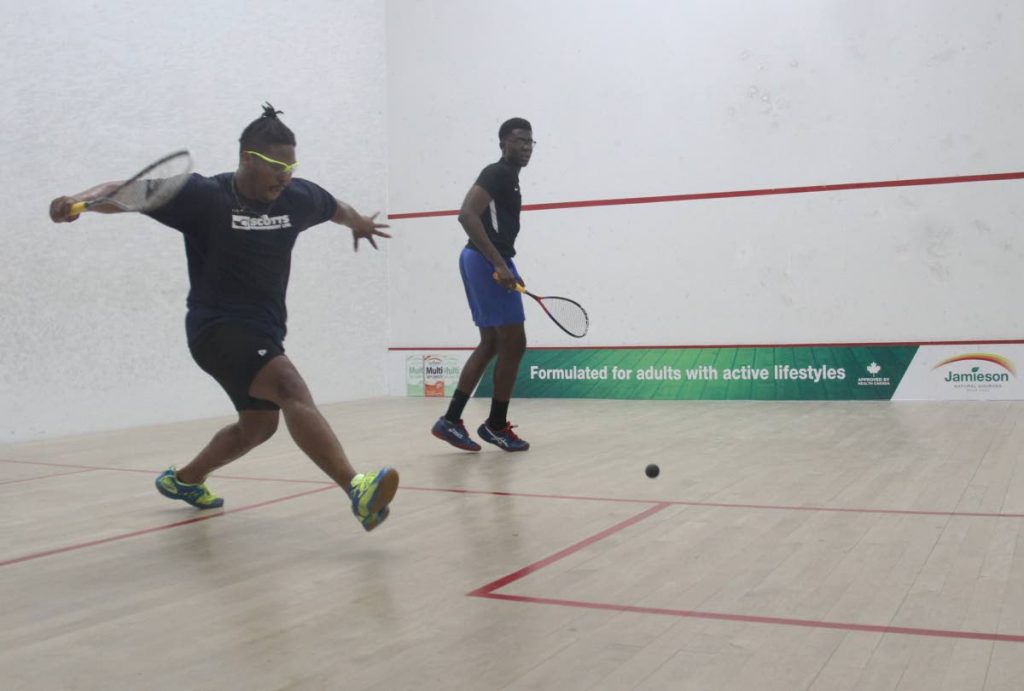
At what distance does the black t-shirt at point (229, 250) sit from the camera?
2330mm

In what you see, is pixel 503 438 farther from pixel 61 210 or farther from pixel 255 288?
pixel 61 210

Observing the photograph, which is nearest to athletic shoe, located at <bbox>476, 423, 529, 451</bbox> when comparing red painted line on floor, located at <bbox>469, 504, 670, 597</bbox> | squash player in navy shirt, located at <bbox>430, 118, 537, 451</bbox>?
squash player in navy shirt, located at <bbox>430, 118, 537, 451</bbox>

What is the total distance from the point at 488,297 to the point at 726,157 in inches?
104

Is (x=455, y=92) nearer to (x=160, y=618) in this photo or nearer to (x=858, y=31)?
(x=858, y=31)

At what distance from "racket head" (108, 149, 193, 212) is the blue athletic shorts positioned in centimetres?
155

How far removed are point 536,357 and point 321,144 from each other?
5.78 feet

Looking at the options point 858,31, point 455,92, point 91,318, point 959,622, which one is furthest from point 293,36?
point 959,622

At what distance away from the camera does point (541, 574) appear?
1.99m

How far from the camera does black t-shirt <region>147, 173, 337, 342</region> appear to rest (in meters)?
2.33

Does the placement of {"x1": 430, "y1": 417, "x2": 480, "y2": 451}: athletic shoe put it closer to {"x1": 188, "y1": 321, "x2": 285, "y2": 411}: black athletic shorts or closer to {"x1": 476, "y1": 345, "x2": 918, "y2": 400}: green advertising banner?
{"x1": 188, "y1": 321, "x2": 285, "y2": 411}: black athletic shorts

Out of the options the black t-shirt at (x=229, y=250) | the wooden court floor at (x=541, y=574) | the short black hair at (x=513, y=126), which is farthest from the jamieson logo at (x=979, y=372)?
the black t-shirt at (x=229, y=250)

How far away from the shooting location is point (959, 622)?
1.61 metres

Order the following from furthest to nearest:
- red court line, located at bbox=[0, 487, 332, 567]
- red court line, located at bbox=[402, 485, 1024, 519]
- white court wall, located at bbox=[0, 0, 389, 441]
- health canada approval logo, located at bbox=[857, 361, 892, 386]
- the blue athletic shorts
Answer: health canada approval logo, located at bbox=[857, 361, 892, 386]
white court wall, located at bbox=[0, 0, 389, 441]
the blue athletic shorts
red court line, located at bbox=[402, 485, 1024, 519]
red court line, located at bbox=[0, 487, 332, 567]

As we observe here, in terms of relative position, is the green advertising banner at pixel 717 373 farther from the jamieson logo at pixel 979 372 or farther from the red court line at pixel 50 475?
the red court line at pixel 50 475
